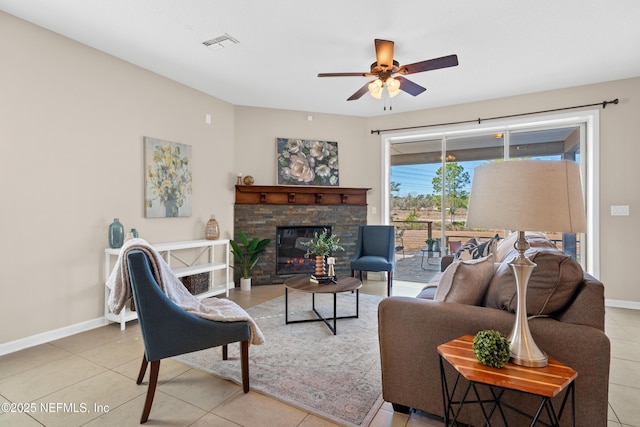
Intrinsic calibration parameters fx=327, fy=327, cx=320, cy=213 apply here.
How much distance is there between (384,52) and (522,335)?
2.51m

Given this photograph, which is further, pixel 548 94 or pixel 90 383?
pixel 548 94

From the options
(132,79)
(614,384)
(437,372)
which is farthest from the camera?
(132,79)

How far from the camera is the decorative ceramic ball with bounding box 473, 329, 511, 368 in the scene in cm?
131

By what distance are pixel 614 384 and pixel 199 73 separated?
4.70 meters

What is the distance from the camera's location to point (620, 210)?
3988 mm

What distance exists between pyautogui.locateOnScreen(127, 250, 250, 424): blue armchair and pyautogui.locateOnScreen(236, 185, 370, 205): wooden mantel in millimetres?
3157

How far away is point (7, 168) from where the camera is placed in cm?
268

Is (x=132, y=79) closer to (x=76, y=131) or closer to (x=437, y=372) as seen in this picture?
(x=76, y=131)

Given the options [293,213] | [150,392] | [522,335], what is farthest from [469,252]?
[293,213]

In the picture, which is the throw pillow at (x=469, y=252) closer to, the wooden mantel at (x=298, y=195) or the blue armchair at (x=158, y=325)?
the blue armchair at (x=158, y=325)

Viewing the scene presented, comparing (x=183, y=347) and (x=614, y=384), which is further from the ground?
(x=183, y=347)

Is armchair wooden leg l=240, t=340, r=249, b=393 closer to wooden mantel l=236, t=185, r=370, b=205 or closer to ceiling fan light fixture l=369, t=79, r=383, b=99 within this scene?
ceiling fan light fixture l=369, t=79, r=383, b=99

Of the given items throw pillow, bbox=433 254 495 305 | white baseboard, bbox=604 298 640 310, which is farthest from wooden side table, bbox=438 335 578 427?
white baseboard, bbox=604 298 640 310

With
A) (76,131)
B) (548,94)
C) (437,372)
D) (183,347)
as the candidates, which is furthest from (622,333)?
(76,131)
